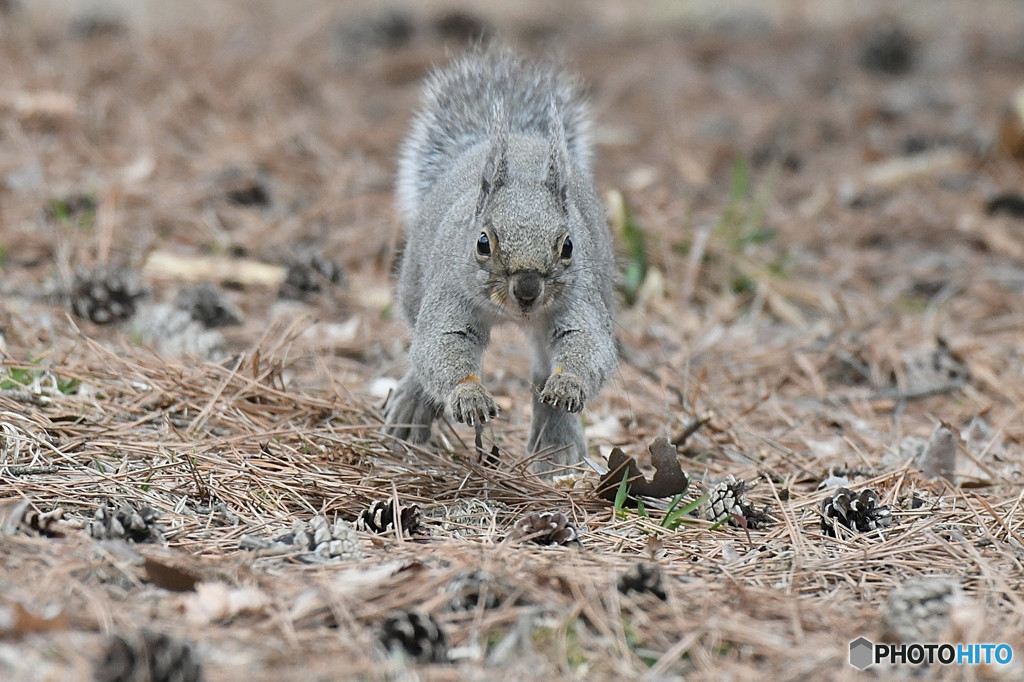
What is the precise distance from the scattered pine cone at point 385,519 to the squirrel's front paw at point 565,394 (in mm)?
424

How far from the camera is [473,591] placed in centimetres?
211

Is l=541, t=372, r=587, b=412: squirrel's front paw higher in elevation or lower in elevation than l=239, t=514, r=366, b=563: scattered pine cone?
higher

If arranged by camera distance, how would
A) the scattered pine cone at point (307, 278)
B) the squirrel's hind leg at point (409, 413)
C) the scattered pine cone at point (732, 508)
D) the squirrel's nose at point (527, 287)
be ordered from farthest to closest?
the scattered pine cone at point (307, 278)
the squirrel's hind leg at point (409, 413)
the scattered pine cone at point (732, 508)
the squirrel's nose at point (527, 287)

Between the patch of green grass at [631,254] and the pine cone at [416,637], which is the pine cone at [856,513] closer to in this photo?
the pine cone at [416,637]

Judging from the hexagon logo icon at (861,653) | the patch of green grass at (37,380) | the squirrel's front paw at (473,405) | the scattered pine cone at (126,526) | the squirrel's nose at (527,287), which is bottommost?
the hexagon logo icon at (861,653)

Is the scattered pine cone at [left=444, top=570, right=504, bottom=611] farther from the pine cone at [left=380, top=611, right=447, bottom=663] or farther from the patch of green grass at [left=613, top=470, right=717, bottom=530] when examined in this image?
the patch of green grass at [left=613, top=470, right=717, bottom=530]

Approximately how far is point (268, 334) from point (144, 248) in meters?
1.51

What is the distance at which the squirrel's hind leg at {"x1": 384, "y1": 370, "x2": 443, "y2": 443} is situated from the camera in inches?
128

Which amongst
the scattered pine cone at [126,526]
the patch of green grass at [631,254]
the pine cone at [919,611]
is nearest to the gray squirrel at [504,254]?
the scattered pine cone at [126,526]

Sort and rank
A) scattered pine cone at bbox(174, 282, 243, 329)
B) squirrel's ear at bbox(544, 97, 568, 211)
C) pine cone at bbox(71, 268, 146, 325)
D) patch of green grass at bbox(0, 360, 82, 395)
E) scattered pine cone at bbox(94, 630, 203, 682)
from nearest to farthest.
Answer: scattered pine cone at bbox(94, 630, 203, 682)
squirrel's ear at bbox(544, 97, 568, 211)
patch of green grass at bbox(0, 360, 82, 395)
pine cone at bbox(71, 268, 146, 325)
scattered pine cone at bbox(174, 282, 243, 329)

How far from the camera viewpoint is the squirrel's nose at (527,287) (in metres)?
2.59

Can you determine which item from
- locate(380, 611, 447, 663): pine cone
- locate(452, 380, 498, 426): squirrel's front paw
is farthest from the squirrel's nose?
locate(380, 611, 447, 663): pine cone

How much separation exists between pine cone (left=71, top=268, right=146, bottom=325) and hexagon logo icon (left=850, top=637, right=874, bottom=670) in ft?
9.43

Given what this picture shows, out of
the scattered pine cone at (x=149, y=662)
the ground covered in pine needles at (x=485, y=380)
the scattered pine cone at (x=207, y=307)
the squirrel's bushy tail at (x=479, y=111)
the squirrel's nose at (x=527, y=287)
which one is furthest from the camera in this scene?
the scattered pine cone at (x=207, y=307)
